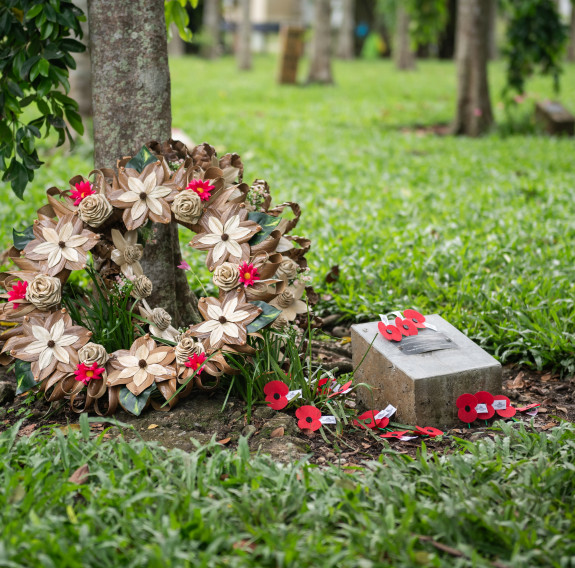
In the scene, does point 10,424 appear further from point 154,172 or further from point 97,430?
point 154,172

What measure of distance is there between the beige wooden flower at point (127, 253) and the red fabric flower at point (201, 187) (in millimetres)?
316

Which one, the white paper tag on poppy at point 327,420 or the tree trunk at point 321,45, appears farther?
the tree trunk at point 321,45

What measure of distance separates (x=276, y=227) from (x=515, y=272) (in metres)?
1.88

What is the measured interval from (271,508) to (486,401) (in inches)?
42.9

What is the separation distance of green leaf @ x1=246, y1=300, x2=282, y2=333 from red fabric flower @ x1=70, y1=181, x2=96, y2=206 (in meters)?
0.85

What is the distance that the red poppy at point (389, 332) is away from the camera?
8.84 ft

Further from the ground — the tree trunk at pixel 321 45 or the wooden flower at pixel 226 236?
the tree trunk at pixel 321 45

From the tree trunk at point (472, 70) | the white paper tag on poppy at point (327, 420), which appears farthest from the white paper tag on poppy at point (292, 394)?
the tree trunk at point (472, 70)

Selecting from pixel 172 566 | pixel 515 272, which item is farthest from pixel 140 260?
pixel 515 272

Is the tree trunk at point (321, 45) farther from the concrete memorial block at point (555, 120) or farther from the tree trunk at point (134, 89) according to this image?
the tree trunk at point (134, 89)

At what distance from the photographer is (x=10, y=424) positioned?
2.53 meters

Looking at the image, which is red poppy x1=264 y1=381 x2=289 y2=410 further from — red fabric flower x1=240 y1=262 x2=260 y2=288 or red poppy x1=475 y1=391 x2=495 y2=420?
red poppy x1=475 y1=391 x2=495 y2=420

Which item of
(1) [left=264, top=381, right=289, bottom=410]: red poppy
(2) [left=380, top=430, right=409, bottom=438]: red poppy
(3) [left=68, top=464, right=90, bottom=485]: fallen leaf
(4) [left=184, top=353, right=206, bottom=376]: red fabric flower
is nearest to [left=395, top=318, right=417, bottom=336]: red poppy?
(2) [left=380, top=430, right=409, bottom=438]: red poppy

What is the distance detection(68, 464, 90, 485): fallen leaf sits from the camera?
198 centimetres
